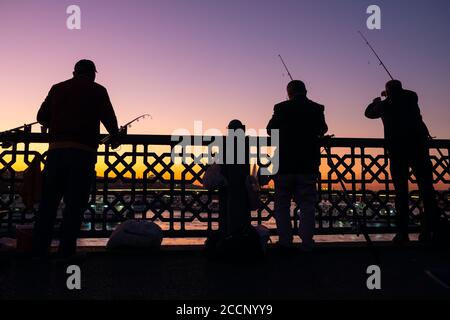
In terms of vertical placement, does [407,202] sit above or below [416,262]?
above

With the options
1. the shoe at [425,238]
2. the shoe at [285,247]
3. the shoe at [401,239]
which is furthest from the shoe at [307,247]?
the shoe at [425,238]

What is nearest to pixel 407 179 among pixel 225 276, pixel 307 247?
pixel 307 247

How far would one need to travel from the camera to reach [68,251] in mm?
3432

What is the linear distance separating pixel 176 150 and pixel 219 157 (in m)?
0.90

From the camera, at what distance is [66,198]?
3514 mm

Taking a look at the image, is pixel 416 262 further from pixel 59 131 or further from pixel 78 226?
pixel 59 131

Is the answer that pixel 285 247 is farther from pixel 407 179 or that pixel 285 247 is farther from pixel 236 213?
pixel 407 179

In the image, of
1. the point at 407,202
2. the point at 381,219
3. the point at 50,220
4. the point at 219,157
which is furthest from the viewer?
the point at 381,219

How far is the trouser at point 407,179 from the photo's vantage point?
461 cm

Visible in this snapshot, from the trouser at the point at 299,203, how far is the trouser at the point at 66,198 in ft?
6.91

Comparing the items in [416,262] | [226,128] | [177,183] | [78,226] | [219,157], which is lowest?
[416,262]

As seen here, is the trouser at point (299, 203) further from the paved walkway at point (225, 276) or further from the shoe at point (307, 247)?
the paved walkway at point (225, 276)

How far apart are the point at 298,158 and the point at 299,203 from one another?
52 centimetres
